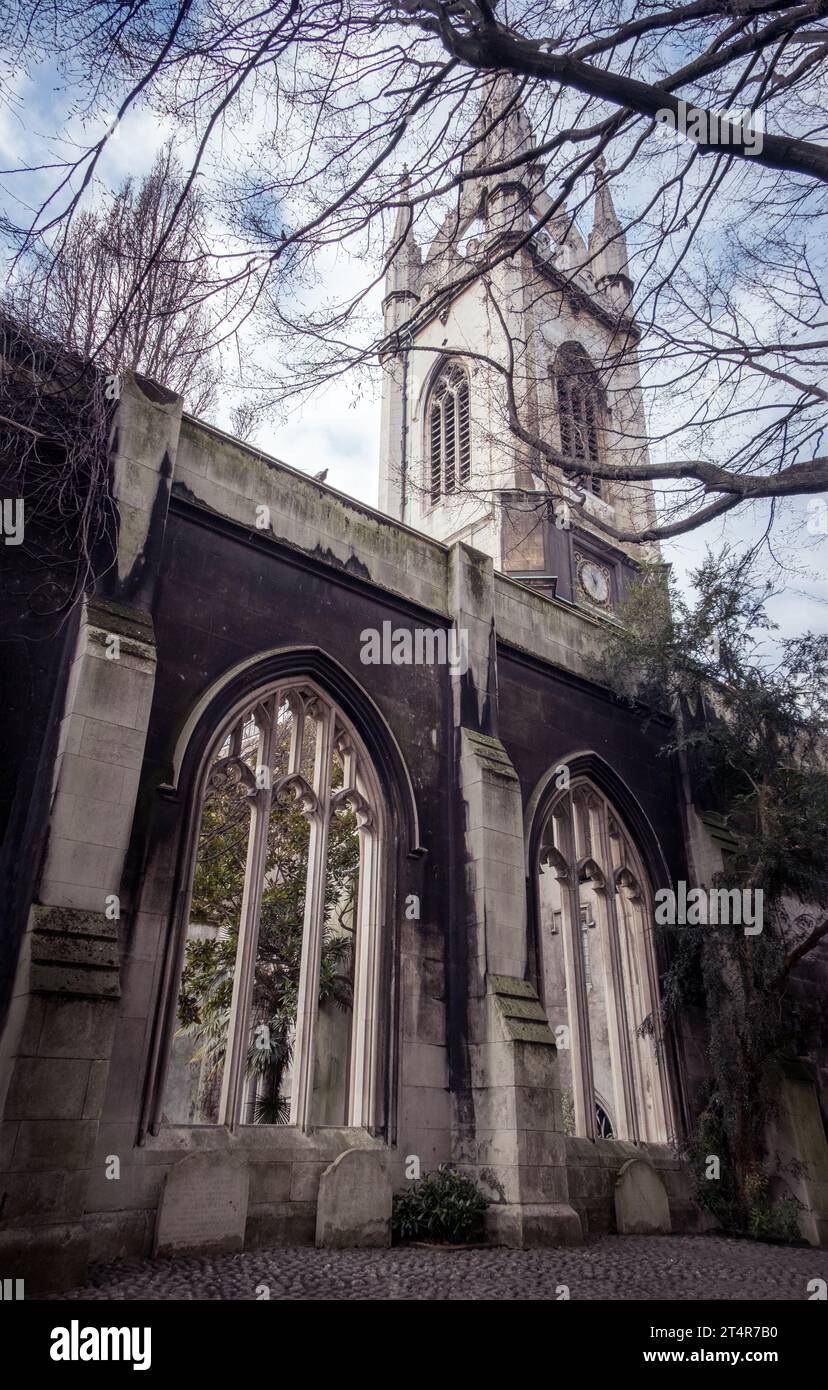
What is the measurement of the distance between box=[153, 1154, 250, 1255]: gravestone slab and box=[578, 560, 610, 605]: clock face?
16.0 m

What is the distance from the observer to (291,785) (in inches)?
348

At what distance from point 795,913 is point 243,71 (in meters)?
13.1

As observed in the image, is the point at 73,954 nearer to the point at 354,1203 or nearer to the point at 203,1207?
the point at 203,1207

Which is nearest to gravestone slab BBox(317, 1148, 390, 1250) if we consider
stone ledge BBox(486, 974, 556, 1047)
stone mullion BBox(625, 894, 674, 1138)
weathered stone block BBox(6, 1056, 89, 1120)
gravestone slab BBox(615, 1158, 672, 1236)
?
stone ledge BBox(486, 974, 556, 1047)

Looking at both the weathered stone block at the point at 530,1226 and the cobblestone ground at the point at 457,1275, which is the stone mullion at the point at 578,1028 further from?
the cobblestone ground at the point at 457,1275

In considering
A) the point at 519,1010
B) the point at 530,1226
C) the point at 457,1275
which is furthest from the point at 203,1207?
the point at 519,1010

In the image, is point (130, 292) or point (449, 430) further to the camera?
point (449, 430)

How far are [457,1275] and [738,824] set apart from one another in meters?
8.43

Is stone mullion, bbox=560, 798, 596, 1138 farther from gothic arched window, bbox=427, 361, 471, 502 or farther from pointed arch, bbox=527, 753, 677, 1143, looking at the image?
gothic arched window, bbox=427, 361, 471, 502

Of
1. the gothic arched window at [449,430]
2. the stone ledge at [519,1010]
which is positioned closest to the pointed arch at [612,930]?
the stone ledge at [519,1010]

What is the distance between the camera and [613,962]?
11203mm

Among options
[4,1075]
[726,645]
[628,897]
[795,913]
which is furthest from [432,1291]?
[795,913]

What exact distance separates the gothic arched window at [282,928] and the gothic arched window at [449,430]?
8.17 meters

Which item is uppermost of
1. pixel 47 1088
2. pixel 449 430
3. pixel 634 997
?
pixel 449 430
